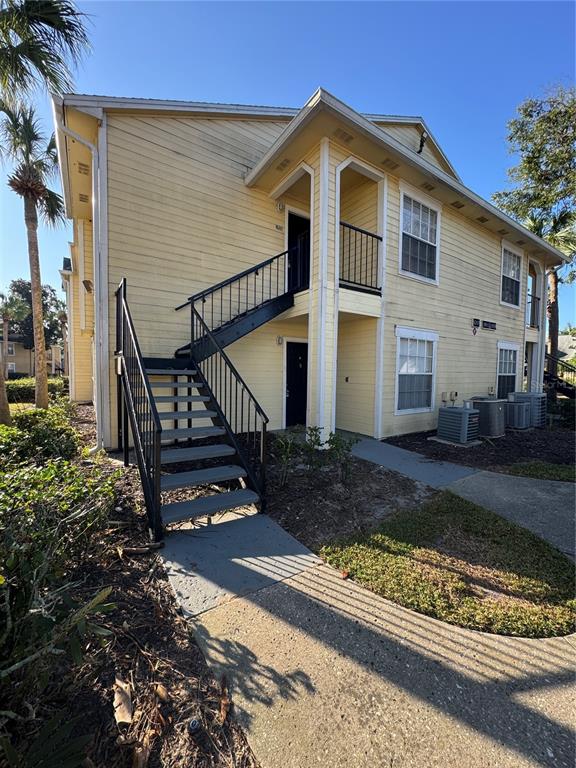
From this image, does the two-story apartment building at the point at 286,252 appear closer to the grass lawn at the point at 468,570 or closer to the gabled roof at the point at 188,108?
the gabled roof at the point at 188,108

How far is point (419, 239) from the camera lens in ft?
25.7

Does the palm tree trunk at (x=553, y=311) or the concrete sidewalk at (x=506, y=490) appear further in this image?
the palm tree trunk at (x=553, y=311)

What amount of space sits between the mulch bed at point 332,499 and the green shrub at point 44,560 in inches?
75.7

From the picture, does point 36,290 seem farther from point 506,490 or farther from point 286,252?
point 506,490

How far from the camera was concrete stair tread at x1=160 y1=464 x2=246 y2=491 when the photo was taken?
3400 mm

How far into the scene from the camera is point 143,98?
5836 millimetres

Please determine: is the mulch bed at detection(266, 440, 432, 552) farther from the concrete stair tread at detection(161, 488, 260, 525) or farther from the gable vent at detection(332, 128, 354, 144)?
the gable vent at detection(332, 128, 354, 144)

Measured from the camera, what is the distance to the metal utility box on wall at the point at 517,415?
29.8ft

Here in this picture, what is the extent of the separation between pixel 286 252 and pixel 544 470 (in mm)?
6316

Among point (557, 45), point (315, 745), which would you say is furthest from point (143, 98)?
point (557, 45)

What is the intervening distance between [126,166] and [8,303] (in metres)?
38.6

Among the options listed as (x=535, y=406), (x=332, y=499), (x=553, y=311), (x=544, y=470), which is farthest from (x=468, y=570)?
(x=553, y=311)

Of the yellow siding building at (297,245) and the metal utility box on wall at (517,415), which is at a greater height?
the yellow siding building at (297,245)

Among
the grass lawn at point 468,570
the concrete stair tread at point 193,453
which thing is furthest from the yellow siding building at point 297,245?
the grass lawn at point 468,570
